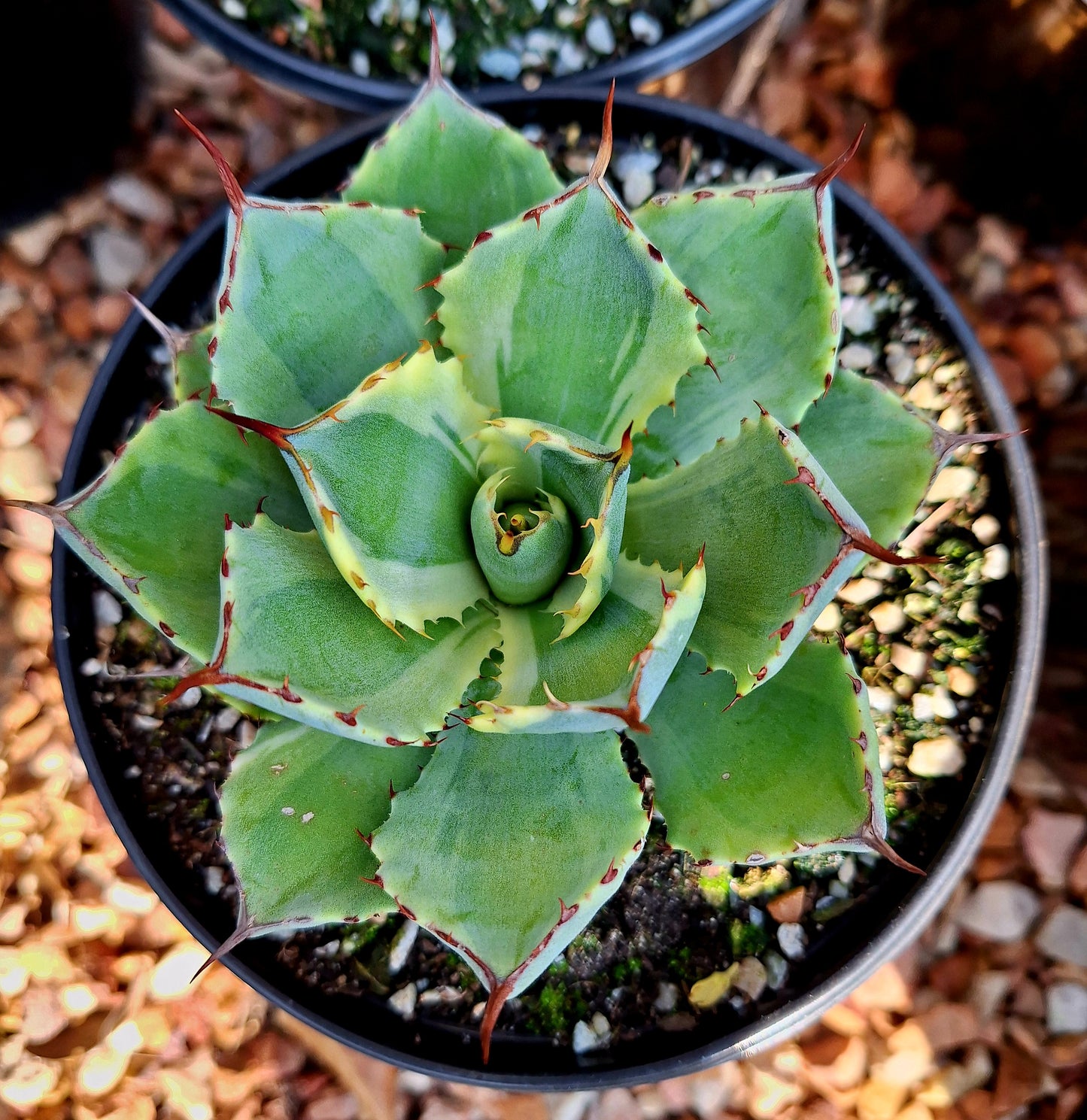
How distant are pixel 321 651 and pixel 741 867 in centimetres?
48

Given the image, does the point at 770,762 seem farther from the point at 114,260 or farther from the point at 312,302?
the point at 114,260

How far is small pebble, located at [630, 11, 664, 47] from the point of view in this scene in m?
1.19

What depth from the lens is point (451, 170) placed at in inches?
32.7

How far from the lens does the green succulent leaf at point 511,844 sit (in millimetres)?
661

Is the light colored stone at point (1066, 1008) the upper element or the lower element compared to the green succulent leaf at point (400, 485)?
lower

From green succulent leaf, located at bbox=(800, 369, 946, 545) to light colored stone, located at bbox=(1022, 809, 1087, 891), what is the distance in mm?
747

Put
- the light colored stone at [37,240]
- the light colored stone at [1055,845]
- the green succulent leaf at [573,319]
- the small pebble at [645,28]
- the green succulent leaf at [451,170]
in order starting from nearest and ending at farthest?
the green succulent leaf at [573,319] → the green succulent leaf at [451,170] → the small pebble at [645,28] → the light colored stone at [1055,845] → the light colored stone at [37,240]

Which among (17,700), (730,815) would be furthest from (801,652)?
(17,700)

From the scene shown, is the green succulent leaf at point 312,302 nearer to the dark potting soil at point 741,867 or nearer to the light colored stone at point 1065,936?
the dark potting soil at point 741,867

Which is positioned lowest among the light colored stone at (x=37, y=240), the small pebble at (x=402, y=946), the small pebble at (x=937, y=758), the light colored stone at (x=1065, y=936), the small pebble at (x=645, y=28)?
the light colored stone at (x=37, y=240)

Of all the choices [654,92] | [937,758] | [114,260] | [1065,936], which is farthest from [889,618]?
[114,260]

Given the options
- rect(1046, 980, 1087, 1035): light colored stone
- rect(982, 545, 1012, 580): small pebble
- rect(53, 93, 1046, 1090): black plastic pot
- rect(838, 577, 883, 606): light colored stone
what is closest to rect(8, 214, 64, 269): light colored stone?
rect(53, 93, 1046, 1090): black plastic pot

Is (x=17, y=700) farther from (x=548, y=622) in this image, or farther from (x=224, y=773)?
(x=548, y=622)

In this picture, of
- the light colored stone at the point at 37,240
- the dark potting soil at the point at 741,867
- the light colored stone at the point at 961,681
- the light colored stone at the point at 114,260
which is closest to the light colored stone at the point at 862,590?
the dark potting soil at the point at 741,867
